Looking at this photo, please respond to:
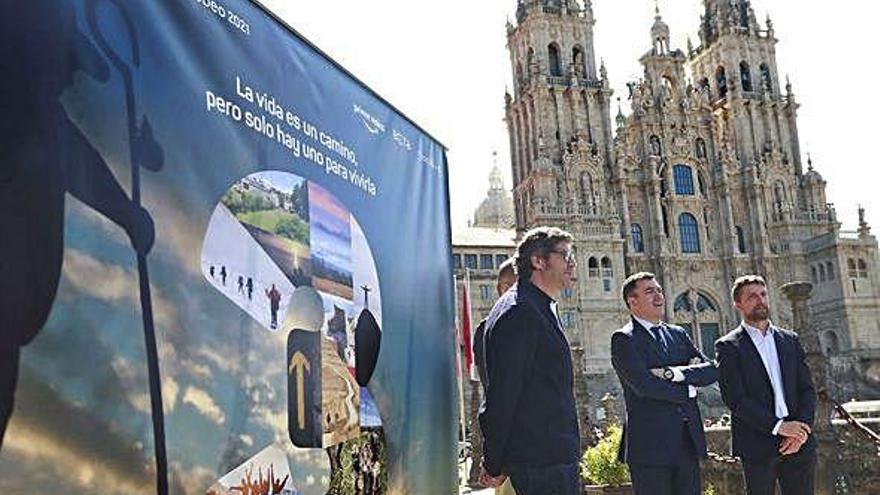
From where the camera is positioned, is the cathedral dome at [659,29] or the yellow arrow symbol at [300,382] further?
the cathedral dome at [659,29]

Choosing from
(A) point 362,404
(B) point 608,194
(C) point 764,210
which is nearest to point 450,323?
(A) point 362,404

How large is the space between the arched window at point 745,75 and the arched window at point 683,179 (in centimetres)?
714

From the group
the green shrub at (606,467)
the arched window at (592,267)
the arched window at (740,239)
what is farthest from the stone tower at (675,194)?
the green shrub at (606,467)

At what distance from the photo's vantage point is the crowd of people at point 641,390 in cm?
411

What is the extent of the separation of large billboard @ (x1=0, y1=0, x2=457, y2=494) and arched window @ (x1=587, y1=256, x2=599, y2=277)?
36.6 m

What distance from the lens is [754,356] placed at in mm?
5676

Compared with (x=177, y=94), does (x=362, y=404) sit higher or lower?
lower

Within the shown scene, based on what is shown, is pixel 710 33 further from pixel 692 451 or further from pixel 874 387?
pixel 692 451

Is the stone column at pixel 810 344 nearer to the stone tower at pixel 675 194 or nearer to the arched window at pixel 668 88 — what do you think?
the stone tower at pixel 675 194

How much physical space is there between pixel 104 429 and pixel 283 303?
3.98 feet

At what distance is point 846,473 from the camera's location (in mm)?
8633

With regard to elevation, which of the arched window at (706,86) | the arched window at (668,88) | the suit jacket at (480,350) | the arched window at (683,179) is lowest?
the suit jacket at (480,350)

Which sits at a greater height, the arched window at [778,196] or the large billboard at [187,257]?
the arched window at [778,196]

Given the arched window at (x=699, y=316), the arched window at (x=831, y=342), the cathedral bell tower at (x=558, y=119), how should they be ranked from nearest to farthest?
the cathedral bell tower at (x=558, y=119), the arched window at (x=699, y=316), the arched window at (x=831, y=342)
